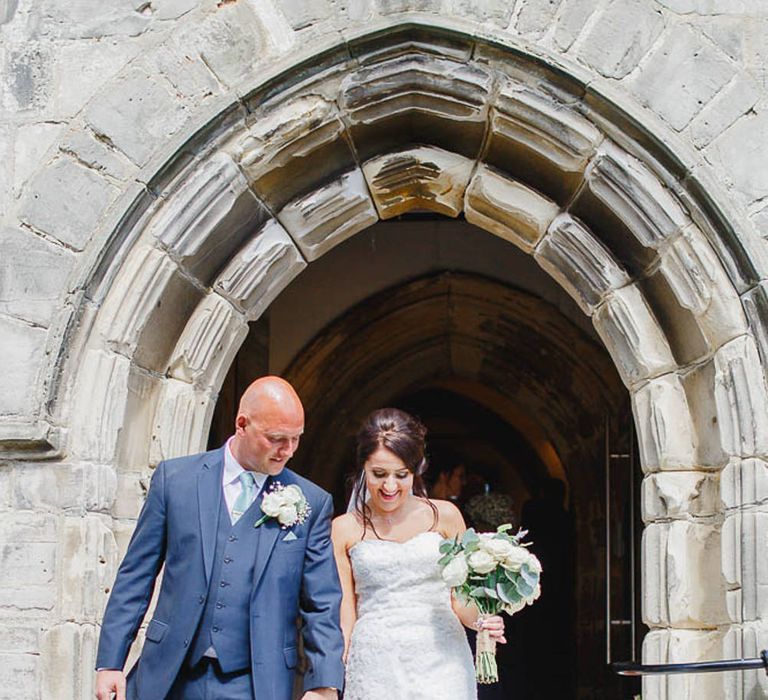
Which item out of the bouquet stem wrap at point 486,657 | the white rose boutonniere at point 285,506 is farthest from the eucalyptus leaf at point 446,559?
the white rose boutonniere at point 285,506

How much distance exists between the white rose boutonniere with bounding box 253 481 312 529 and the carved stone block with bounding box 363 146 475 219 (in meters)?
1.55

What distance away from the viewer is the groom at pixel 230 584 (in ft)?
12.6

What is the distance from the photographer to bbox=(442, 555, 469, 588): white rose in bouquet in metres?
4.16

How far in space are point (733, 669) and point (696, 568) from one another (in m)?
0.54

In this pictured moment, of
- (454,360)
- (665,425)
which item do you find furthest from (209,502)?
(454,360)

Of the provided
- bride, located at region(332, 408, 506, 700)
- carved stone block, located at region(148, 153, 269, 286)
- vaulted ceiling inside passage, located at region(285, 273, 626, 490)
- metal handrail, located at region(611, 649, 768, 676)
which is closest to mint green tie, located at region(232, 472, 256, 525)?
bride, located at region(332, 408, 506, 700)

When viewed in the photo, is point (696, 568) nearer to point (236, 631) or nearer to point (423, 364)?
point (236, 631)

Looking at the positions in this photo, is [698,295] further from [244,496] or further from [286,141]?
[244,496]

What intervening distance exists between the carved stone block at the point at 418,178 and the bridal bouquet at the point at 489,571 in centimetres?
144

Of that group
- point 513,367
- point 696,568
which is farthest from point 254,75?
point 513,367

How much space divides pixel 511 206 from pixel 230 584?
184cm

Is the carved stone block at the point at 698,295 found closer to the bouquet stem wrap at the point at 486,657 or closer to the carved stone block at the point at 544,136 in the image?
the carved stone block at the point at 544,136

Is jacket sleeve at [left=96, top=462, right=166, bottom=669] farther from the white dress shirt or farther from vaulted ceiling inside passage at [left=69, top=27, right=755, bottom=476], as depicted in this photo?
vaulted ceiling inside passage at [left=69, top=27, right=755, bottom=476]

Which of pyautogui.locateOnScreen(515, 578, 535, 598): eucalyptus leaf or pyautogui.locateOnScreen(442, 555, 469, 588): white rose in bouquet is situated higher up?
pyautogui.locateOnScreen(442, 555, 469, 588): white rose in bouquet
